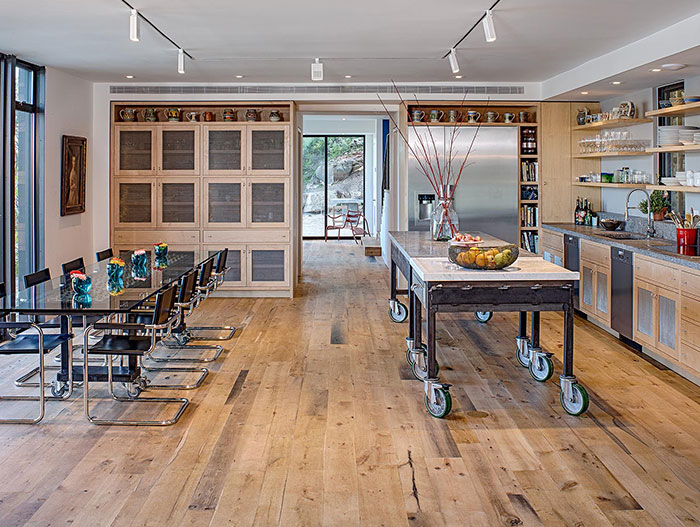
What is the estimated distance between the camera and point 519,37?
560 centimetres

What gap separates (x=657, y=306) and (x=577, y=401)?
148cm

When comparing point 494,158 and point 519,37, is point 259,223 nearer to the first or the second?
point 494,158

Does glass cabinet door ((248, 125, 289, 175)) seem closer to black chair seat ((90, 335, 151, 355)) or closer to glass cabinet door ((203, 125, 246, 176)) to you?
glass cabinet door ((203, 125, 246, 176))

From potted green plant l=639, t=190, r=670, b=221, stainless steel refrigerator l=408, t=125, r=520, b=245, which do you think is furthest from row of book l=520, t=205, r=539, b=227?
potted green plant l=639, t=190, r=670, b=221

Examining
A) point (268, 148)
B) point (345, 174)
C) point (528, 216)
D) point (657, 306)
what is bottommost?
point (657, 306)

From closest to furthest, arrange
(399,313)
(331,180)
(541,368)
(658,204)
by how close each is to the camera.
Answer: (541,368), (658,204), (399,313), (331,180)

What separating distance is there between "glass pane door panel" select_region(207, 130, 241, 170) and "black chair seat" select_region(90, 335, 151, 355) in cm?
433

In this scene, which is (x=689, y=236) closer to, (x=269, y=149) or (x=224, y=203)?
(x=269, y=149)

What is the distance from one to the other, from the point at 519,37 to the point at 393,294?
2.68 m

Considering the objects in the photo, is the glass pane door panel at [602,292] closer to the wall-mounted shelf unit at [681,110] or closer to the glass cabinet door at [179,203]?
the wall-mounted shelf unit at [681,110]

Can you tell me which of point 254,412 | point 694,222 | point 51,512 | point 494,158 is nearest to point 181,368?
point 254,412

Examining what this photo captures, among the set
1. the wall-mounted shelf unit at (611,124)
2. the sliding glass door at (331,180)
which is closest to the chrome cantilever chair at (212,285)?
the wall-mounted shelf unit at (611,124)

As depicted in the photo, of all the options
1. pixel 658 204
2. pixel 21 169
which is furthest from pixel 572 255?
pixel 21 169

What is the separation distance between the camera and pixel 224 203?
8.50m
